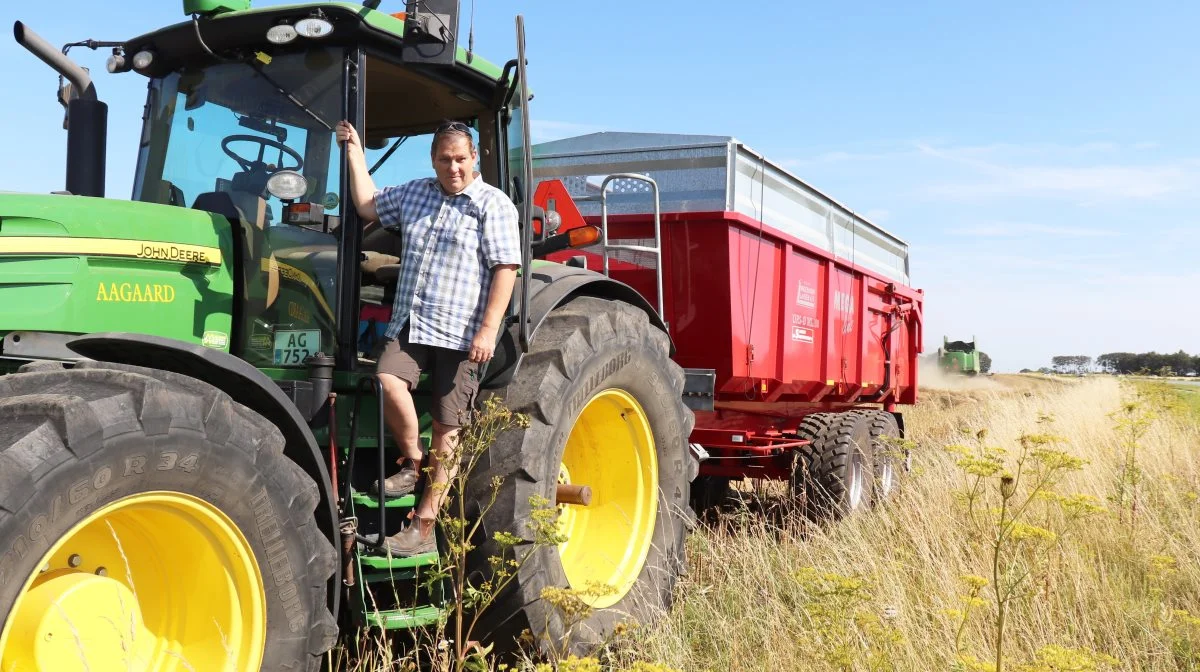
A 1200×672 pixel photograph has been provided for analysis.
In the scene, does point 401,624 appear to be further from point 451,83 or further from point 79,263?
point 451,83

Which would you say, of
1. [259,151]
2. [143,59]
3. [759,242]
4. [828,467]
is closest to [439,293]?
[259,151]

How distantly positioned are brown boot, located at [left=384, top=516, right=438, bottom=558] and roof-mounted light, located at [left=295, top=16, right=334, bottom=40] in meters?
1.75

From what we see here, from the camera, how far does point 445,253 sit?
11.6ft

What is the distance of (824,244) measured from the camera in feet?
26.2

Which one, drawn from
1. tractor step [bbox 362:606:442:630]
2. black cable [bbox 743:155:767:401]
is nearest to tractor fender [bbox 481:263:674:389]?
tractor step [bbox 362:606:442:630]

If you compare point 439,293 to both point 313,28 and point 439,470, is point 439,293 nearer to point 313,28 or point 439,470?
point 439,470

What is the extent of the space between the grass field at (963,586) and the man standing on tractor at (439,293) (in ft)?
3.57

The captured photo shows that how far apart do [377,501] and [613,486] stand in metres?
1.44

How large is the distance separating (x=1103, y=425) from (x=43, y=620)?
36.9ft

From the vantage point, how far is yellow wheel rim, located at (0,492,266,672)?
8.02 ft

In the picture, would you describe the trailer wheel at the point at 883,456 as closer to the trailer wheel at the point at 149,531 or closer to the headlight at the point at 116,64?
the trailer wheel at the point at 149,531

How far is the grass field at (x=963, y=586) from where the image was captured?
3.20 metres

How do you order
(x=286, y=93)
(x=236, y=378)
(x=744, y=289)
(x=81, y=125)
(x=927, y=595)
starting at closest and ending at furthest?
(x=236, y=378), (x=286, y=93), (x=81, y=125), (x=927, y=595), (x=744, y=289)

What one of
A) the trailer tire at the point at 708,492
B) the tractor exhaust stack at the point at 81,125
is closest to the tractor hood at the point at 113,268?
the tractor exhaust stack at the point at 81,125
